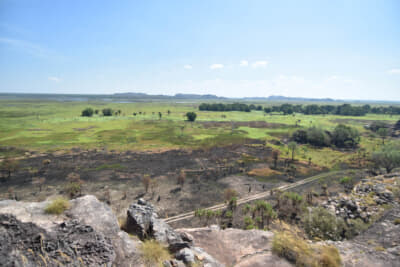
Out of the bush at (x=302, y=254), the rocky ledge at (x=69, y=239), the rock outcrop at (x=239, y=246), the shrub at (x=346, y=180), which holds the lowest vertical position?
the shrub at (x=346, y=180)

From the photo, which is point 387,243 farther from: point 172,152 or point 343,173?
point 172,152

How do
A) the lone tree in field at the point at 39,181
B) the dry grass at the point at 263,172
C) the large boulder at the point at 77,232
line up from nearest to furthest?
1. the large boulder at the point at 77,232
2. the lone tree in field at the point at 39,181
3. the dry grass at the point at 263,172

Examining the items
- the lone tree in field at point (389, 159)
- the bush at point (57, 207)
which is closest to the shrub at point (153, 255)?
the bush at point (57, 207)

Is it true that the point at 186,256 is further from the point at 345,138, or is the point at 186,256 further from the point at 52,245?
the point at 345,138

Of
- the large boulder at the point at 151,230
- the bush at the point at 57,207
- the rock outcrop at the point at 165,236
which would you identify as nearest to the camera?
the bush at the point at 57,207

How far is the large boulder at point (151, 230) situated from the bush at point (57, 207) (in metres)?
4.52

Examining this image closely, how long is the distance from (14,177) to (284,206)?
55.4 m

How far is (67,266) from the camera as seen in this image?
324 inches

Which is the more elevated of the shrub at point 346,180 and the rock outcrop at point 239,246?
the rock outcrop at point 239,246

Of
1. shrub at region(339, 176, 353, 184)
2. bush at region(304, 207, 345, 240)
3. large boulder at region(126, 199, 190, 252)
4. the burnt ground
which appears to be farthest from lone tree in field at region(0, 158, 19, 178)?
shrub at region(339, 176, 353, 184)

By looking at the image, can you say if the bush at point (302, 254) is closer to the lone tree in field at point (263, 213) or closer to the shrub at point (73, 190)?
the lone tree in field at point (263, 213)

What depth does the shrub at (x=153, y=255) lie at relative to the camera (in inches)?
391

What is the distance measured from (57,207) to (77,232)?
197cm

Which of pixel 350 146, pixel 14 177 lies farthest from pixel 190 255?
pixel 350 146
